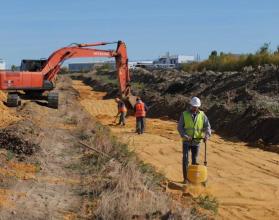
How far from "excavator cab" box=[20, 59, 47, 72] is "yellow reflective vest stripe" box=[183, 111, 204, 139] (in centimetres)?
1804

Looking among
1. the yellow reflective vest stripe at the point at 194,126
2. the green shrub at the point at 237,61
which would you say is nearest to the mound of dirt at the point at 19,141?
the yellow reflective vest stripe at the point at 194,126

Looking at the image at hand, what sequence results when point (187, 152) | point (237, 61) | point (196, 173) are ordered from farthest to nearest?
point (237, 61), point (187, 152), point (196, 173)

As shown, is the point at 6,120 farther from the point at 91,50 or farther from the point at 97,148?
the point at 91,50

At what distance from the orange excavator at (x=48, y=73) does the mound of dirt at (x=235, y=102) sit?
433 cm

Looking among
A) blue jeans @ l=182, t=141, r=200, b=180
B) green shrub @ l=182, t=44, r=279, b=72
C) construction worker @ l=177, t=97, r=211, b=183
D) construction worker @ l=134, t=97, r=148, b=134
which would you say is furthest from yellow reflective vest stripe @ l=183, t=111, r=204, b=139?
green shrub @ l=182, t=44, r=279, b=72

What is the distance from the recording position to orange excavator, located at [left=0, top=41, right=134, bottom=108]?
27359mm

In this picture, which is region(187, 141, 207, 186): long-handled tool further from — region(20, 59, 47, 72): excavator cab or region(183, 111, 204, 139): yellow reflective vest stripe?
region(20, 59, 47, 72): excavator cab

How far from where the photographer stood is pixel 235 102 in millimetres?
30453

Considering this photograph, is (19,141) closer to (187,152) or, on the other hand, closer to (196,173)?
(187,152)

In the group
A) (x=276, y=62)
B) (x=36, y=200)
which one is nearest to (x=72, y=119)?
(x=36, y=200)

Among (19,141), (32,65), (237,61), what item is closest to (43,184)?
(19,141)

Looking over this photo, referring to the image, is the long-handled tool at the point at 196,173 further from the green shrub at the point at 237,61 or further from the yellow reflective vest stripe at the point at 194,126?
the green shrub at the point at 237,61

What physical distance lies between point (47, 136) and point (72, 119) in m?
6.92

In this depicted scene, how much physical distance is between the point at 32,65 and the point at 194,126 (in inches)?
730
